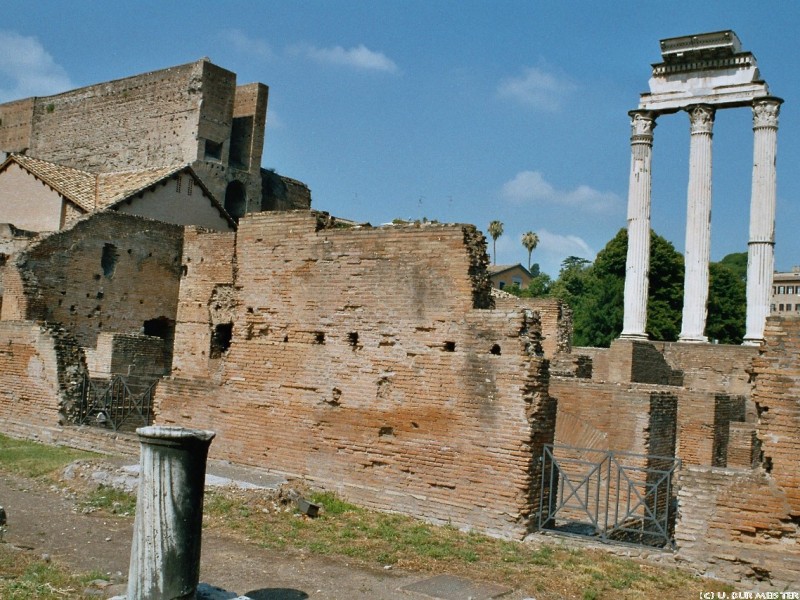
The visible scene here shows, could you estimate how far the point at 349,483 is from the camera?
32.8 feet

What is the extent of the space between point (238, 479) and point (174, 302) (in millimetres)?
9687

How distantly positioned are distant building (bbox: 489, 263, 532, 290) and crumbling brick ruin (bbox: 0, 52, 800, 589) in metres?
55.3

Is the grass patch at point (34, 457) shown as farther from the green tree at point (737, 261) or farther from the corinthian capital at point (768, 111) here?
the green tree at point (737, 261)

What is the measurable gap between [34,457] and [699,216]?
2152 cm

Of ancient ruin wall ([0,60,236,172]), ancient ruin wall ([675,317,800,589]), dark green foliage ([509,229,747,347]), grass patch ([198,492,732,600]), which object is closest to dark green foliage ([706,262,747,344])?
dark green foliage ([509,229,747,347])

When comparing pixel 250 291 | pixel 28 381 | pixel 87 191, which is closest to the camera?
pixel 250 291

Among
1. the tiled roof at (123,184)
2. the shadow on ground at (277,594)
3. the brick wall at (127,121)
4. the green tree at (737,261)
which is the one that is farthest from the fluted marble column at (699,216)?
the green tree at (737,261)

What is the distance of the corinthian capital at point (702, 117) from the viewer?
2686cm

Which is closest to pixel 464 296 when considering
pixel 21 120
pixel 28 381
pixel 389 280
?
pixel 389 280

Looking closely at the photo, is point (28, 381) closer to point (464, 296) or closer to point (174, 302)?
point (174, 302)

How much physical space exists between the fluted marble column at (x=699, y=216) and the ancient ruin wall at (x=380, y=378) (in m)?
18.9

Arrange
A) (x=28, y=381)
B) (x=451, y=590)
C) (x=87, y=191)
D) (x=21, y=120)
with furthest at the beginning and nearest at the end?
(x=21, y=120) < (x=87, y=191) < (x=28, y=381) < (x=451, y=590)

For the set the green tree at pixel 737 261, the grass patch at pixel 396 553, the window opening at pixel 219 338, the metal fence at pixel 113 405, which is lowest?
the grass patch at pixel 396 553

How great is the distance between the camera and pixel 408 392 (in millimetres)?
9664
